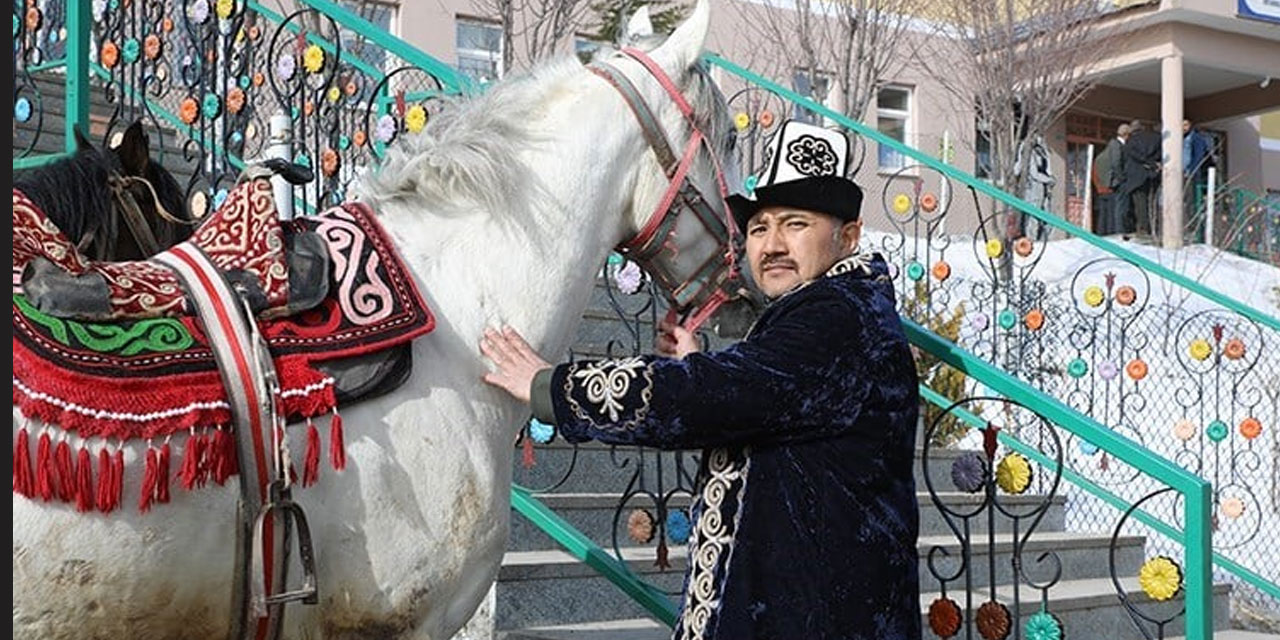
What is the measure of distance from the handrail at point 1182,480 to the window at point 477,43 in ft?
36.0

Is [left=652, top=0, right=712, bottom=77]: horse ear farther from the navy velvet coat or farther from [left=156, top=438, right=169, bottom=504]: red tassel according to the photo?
[left=156, top=438, right=169, bottom=504]: red tassel

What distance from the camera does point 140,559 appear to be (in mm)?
2006

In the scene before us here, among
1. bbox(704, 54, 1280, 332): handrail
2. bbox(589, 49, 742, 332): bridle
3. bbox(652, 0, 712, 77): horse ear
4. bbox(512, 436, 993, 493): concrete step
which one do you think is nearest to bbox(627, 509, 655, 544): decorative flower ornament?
bbox(512, 436, 993, 493): concrete step

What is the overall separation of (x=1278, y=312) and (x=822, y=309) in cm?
1280

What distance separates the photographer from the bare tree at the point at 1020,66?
1353cm

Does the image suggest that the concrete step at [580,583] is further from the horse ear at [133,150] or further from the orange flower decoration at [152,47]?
the orange flower decoration at [152,47]

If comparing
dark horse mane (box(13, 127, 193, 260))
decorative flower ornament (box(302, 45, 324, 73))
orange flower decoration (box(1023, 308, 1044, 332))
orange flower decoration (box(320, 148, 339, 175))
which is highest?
decorative flower ornament (box(302, 45, 324, 73))

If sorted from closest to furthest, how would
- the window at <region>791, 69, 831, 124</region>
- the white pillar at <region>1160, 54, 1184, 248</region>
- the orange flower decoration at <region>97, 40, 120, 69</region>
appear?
the orange flower decoration at <region>97, 40, 120, 69</region>
the window at <region>791, 69, 831, 124</region>
the white pillar at <region>1160, 54, 1184, 248</region>

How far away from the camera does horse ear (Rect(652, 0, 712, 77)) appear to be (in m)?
2.73

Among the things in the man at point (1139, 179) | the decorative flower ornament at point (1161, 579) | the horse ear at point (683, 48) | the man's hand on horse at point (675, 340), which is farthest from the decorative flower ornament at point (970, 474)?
the man at point (1139, 179)

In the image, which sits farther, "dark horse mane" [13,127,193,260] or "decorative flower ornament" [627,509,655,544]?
"decorative flower ornament" [627,509,655,544]

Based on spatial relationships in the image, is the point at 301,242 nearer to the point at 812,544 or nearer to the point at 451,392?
the point at 451,392

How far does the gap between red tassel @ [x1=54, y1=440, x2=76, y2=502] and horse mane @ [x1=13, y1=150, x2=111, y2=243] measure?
2.48ft

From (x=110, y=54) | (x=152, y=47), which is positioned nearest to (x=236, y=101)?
(x=152, y=47)
